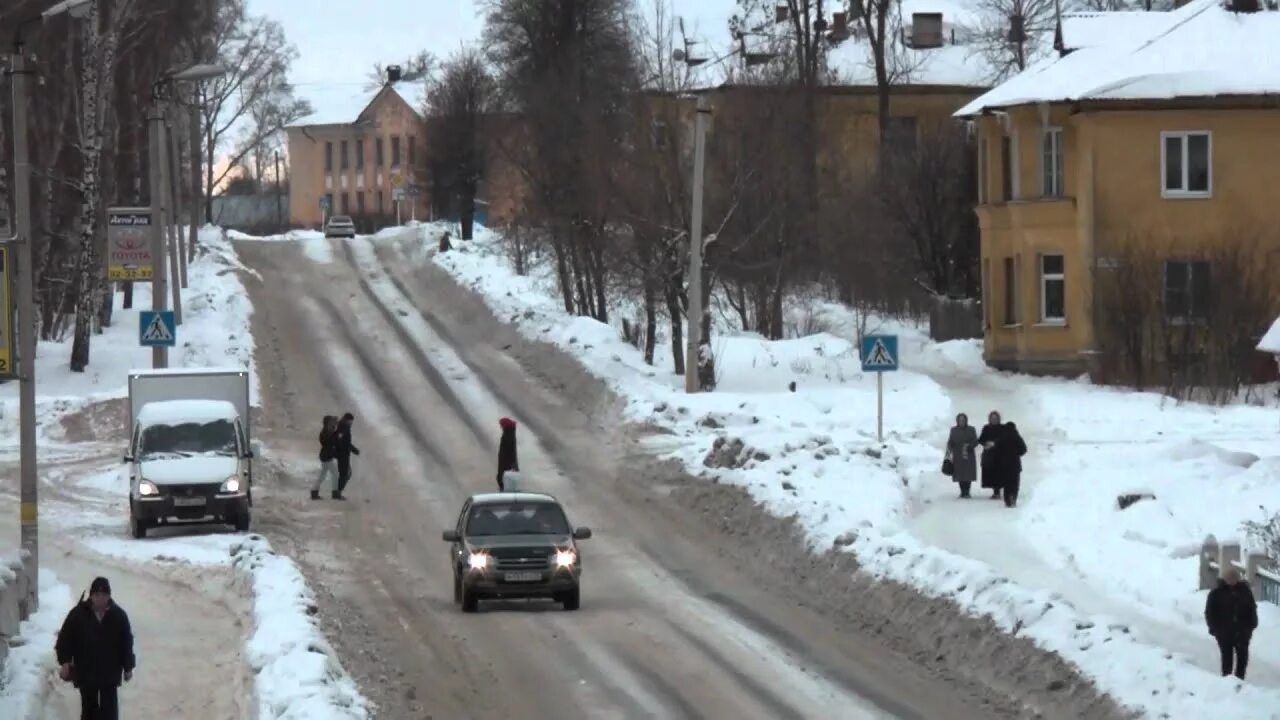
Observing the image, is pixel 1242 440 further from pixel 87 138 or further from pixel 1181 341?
pixel 87 138

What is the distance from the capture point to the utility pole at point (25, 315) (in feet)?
73.9

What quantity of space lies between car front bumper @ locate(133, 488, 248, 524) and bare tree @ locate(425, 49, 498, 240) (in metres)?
50.8

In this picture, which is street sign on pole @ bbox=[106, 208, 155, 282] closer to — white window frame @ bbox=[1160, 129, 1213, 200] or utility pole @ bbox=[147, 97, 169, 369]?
utility pole @ bbox=[147, 97, 169, 369]

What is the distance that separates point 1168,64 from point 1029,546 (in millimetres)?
26009

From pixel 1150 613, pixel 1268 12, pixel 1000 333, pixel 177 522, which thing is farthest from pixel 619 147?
pixel 1150 613

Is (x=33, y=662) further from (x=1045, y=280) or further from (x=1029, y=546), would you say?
(x=1045, y=280)

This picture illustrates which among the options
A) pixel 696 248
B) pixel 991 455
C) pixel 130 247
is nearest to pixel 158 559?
pixel 130 247

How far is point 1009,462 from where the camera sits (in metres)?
30.5

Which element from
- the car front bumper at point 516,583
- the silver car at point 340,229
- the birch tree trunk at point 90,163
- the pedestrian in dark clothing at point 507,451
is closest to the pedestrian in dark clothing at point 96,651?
the car front bumper at point 516,583

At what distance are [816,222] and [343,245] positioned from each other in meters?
33.7

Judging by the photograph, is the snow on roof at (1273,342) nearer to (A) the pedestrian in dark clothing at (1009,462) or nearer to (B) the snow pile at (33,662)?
(A) the pedestrian in dark clothing at (1009,462)

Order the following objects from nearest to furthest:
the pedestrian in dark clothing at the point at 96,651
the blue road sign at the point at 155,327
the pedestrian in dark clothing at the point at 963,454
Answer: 1. the pedestrian in dark clothing at the point at 96,651
2. the pedestrian in dark clothing at the point at 963,454
3. the blue road sign at the point at 155,327

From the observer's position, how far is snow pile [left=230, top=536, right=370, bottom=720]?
16.2 meters

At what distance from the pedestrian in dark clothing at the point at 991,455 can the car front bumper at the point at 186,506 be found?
11773 mm
